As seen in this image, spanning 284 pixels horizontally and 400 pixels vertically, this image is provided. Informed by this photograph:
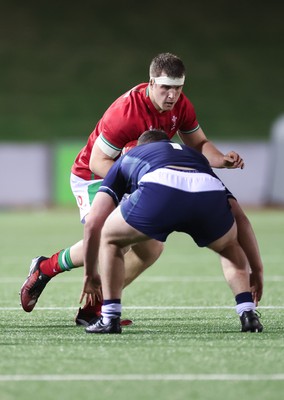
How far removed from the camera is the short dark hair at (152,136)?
20.0 ft

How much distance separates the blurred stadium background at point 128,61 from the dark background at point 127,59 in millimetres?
30

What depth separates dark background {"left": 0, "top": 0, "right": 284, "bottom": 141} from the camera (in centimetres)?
2725

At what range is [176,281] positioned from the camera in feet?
30.8

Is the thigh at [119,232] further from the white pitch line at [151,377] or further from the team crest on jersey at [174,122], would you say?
the white pitch line at [151,377]

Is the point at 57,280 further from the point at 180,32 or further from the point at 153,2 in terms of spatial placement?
the point at 153,2

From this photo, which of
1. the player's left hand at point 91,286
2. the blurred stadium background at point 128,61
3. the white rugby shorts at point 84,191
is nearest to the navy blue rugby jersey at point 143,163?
the player's left hand at point 91,286

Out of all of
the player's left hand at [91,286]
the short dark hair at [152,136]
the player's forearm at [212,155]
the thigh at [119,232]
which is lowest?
the player's left hand at [91,286]

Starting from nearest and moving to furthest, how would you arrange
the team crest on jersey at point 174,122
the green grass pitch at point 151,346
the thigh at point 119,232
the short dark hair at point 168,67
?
the green grass pitch at point 151,346 < the thigh at point 119,232 < the short dark hair at point 168,67 < the team crest on jersey at point 174,122

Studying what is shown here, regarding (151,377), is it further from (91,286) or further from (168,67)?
(168,67)

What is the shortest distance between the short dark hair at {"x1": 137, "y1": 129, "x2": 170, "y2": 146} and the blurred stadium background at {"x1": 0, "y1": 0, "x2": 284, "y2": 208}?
15977 millimetres

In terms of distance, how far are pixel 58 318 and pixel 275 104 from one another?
21.8 meters

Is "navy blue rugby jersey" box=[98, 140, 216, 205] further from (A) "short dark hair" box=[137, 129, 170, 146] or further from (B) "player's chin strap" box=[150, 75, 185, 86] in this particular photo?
(B) "player's chin strap" box=[150, 75, 185, 86]

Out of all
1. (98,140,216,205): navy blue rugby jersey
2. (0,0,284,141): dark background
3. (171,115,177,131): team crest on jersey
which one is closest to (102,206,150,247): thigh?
(98,140,216,205): navy blue rugby jersey

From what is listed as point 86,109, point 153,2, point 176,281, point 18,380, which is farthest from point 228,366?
point 153,2
